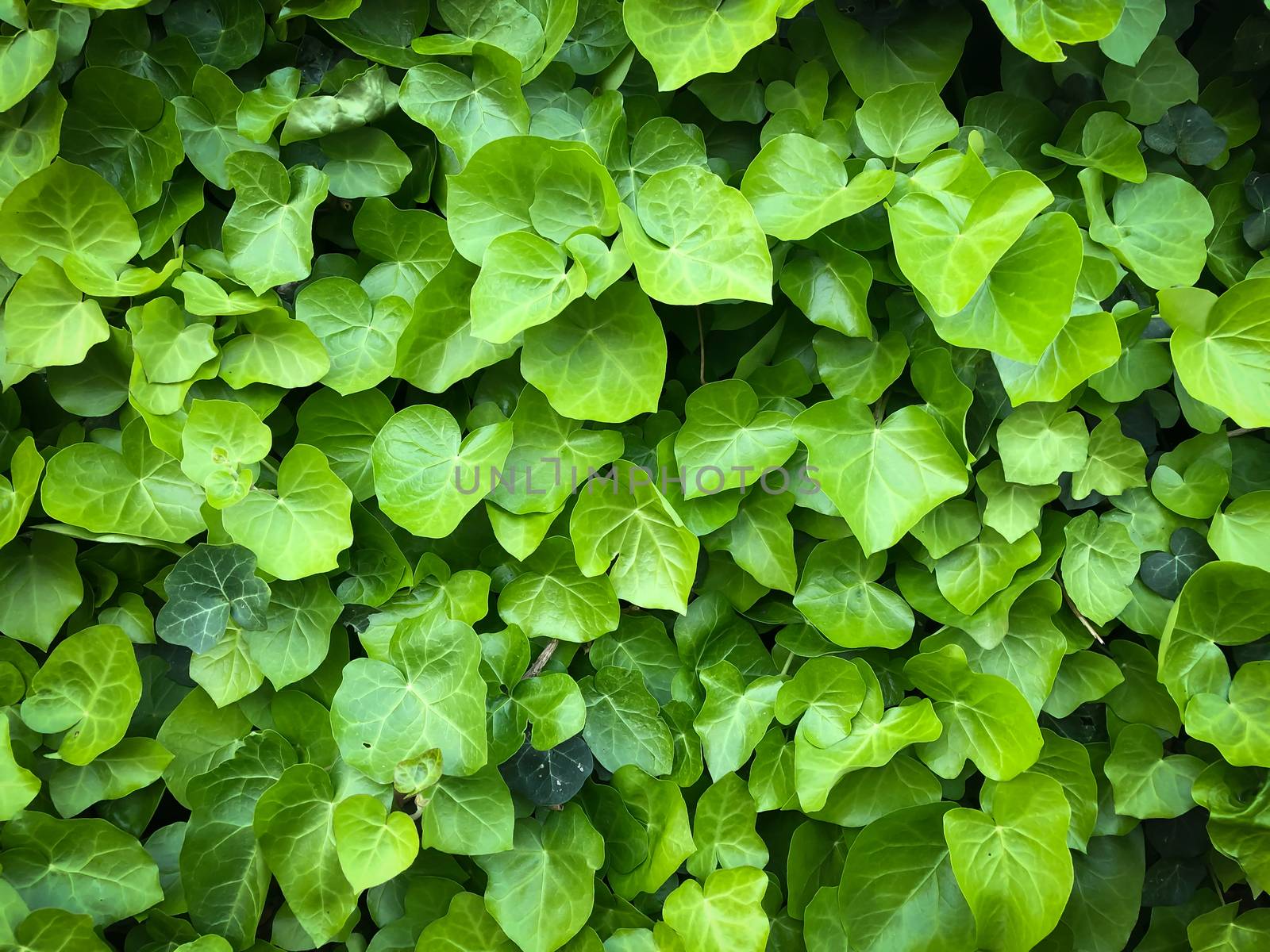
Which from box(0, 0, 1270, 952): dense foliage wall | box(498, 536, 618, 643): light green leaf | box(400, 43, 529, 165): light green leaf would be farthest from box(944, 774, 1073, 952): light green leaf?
box(400, 43, 529, 165): light green leaf

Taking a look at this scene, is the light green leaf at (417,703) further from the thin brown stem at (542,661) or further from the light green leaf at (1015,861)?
Answer: the light green leaf at (1015,861)

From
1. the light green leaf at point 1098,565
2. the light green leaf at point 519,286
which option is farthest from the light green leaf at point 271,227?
the light green leaf at point 1098,565

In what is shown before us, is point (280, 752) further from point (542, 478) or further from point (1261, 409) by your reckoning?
point (1261, 409)

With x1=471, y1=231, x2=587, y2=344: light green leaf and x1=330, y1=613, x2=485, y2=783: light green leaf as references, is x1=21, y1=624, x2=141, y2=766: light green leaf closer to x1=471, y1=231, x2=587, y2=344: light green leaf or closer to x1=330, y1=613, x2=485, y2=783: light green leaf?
x1=330, y1=613, x2=485, y2=783: light green leaf

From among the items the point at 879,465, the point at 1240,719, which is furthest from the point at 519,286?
the point at 1240,719

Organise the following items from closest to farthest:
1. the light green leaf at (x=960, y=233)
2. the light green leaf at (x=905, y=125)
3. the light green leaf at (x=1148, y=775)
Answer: the light green leaf at (x=960, y=233) → the light green leaf at (x=905, y=125) → the light green leaf at (x=1148, y=775)

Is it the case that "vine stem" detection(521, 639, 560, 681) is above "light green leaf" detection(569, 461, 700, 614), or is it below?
below

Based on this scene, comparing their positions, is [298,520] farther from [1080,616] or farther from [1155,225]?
[1155,225]

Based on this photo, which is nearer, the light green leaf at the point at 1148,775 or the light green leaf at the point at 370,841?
the light green leaf at the point at 370,841
